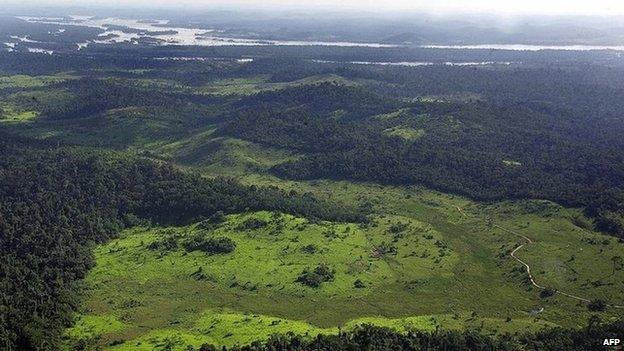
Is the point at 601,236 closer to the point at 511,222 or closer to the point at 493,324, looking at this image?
the point at 511,222

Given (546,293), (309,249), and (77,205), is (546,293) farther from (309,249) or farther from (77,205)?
(77,205)

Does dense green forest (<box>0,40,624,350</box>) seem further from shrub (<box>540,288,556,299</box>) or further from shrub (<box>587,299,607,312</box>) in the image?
shrub (<box>587,299,607,312</box>)

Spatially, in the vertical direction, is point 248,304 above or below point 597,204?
below

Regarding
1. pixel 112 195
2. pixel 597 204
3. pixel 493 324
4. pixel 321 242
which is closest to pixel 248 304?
pixel 321 242

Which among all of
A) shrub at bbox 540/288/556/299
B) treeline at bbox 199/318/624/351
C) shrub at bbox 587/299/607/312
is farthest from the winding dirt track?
treeline at bbox 199/318/624/351

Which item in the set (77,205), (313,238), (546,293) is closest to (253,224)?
(313,238)

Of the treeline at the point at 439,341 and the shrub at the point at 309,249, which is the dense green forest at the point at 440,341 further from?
the shrub at the point at 309,249
